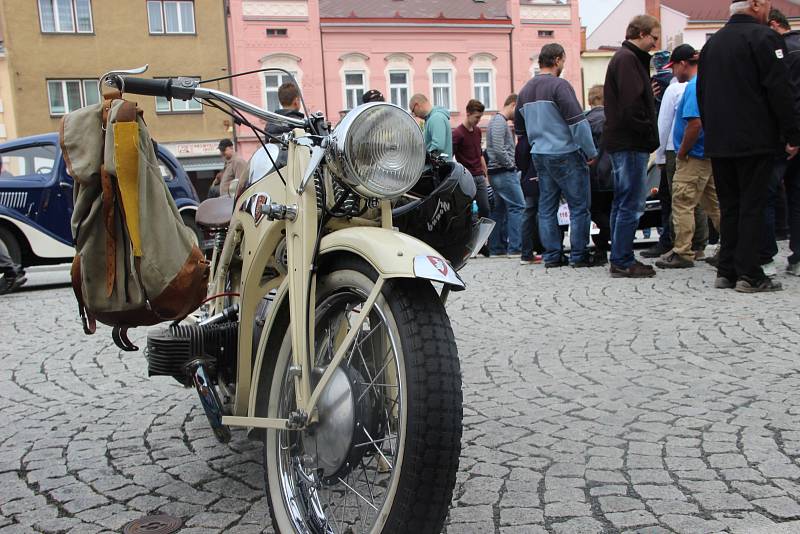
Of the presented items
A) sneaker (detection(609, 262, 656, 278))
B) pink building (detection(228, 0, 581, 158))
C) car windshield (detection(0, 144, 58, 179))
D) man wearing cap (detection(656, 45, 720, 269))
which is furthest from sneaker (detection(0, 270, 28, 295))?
pink building (detection(228, 0, 581, 158))

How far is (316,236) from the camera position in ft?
8.16

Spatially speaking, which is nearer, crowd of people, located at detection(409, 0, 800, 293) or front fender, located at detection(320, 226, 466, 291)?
front fender, located at detection(320, 226, 466, 291)

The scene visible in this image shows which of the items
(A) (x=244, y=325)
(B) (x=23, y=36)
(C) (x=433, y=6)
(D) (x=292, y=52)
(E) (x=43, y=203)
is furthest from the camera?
(C) (x=433, y=6)

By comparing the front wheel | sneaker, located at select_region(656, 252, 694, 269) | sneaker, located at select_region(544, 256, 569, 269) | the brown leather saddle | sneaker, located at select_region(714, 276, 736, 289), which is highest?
the brown leather saddle

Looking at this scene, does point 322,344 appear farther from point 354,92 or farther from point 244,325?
point 354,92

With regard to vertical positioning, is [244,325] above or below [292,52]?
below

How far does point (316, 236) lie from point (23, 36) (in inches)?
1267

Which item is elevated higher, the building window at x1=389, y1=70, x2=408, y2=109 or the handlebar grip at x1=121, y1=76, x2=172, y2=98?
the building window at x1=389, y1=70, x2=408, y2=109

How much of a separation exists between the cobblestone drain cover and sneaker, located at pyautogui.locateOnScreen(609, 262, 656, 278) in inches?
212

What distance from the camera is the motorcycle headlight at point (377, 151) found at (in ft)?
7.69

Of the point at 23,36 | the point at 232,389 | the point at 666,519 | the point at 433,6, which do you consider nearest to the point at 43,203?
the point at 232,389

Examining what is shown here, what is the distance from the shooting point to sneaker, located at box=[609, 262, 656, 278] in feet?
24.0

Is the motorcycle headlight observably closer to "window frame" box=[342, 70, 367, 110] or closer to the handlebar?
the handlebar

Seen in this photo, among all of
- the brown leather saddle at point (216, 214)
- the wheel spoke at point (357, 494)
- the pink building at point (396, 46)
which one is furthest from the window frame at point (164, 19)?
the wheel spoke at point (357, 494)
